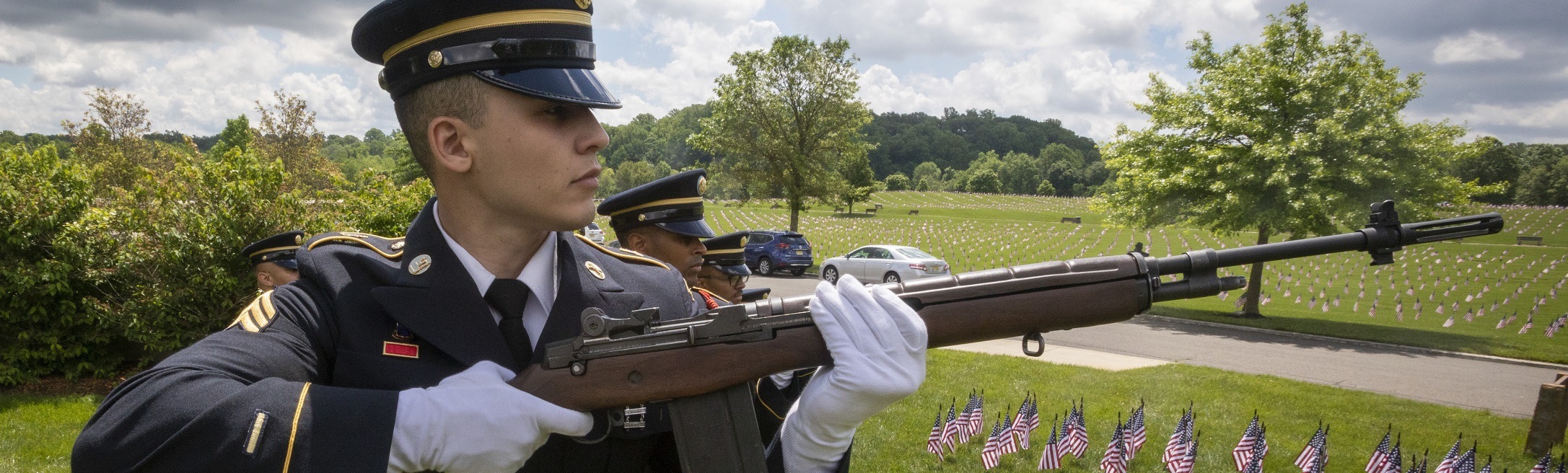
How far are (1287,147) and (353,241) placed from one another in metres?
15.4

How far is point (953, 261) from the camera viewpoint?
26.9 meters

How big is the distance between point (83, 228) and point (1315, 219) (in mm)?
16734

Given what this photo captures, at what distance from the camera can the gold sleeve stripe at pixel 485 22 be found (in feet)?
5.62

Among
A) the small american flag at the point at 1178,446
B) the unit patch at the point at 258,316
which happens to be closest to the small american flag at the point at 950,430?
the small american flag at the point at 1178,446

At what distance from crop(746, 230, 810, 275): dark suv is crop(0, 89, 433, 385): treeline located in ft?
57.6

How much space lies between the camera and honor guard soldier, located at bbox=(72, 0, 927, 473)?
4.49 feet

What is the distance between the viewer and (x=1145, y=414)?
8.65 metres

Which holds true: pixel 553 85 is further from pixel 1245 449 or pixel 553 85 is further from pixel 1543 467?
pixel 1543 467

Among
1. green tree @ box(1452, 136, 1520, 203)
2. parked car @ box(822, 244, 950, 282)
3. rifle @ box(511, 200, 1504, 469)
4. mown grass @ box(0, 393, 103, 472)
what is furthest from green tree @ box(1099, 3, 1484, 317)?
mown grass @ box(0, 393, 103, 472)

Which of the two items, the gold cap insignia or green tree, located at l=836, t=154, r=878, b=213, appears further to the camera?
green tree, located at l=836, t=154, r=878, b=213

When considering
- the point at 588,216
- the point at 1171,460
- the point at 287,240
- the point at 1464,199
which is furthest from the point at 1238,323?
the point at 588,216

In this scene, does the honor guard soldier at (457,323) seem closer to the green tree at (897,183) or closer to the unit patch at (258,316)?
the unit patch at (258,316)

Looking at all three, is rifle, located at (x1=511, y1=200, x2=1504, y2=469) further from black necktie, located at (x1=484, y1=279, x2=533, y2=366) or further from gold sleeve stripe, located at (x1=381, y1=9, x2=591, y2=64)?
gold sleeve stripe, located at (x1=381, y1=9, x2=591, y2=64)

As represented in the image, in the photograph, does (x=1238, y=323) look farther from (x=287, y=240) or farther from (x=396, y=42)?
(x=396, y=42)
